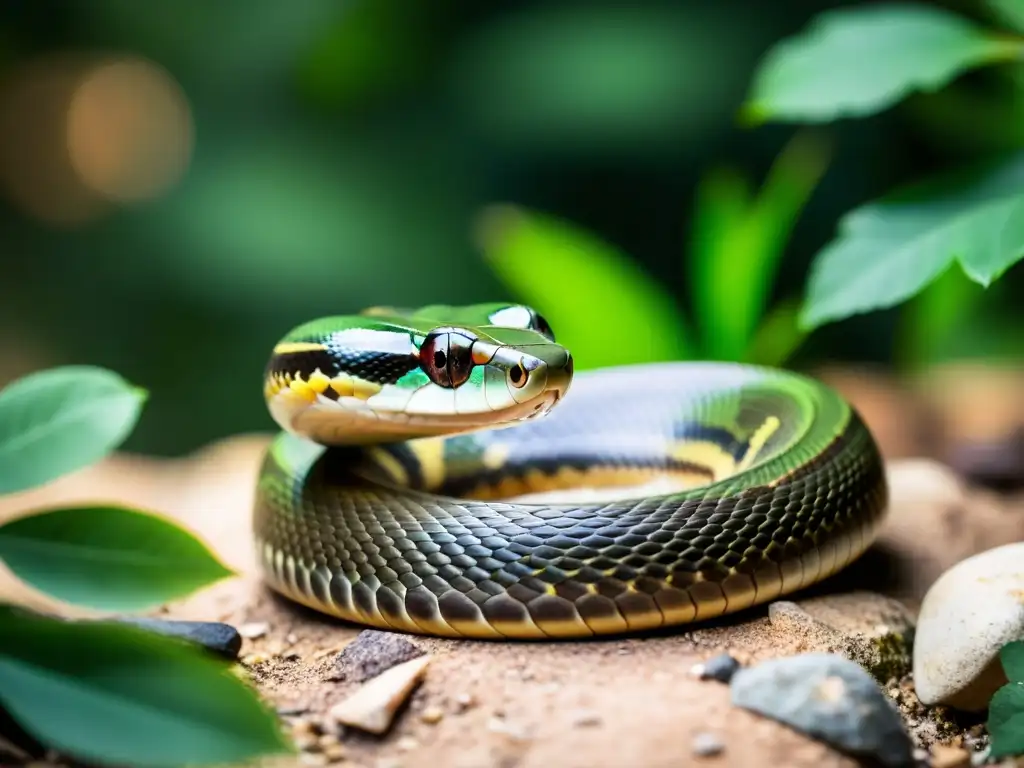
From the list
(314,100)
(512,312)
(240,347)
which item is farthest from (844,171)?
(512,312)

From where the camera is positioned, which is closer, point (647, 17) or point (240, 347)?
point (647, 17)

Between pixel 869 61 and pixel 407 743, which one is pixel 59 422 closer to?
pixel 407 743

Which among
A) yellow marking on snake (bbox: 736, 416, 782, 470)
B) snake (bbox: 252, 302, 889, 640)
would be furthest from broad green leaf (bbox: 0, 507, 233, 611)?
yellow marking on snake (bbox: 736, 416, 782, 470)

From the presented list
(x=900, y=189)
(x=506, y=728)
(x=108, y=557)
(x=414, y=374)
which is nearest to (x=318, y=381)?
(x=414, y=374)

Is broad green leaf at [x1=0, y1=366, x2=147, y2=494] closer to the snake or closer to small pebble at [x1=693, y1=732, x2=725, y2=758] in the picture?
the snake

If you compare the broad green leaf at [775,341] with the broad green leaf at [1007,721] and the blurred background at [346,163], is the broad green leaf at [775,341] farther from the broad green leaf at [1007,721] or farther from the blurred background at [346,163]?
the broad green leaf at [1007,721]

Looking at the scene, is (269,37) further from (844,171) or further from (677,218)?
(844,171)
